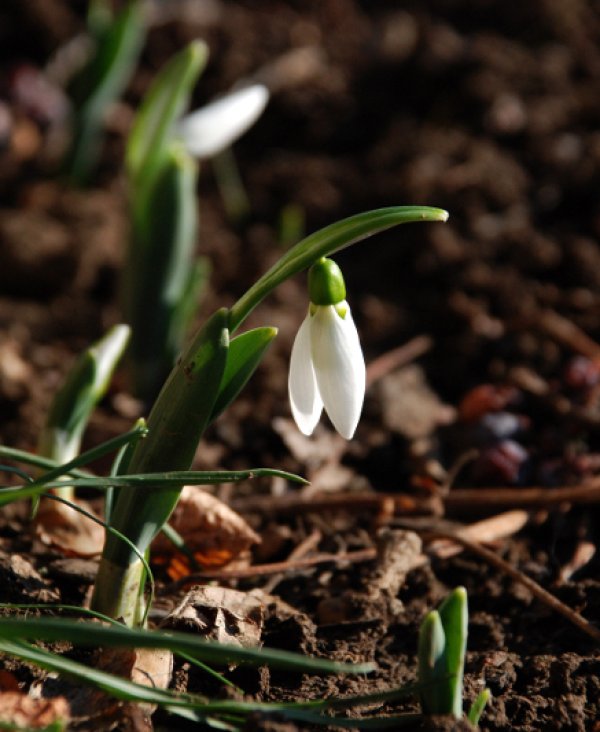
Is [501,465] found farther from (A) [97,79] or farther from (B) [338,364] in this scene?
(A) [97,79]

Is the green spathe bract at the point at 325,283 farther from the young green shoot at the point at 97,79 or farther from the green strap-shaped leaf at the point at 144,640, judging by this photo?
the young green shoot at the point at 97,79

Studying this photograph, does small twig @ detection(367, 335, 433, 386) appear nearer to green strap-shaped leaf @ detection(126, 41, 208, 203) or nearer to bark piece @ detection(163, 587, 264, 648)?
green strap-shaped leaf @ detection(126, 41, 208, 203)

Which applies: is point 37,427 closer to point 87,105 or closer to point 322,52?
point 87,105

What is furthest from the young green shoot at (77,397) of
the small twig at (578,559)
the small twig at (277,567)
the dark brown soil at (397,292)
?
the small twig at (578,559)

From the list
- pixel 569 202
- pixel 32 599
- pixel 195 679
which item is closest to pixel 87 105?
pixel 569 202

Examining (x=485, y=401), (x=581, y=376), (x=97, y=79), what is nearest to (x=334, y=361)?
(x=485, y=401)

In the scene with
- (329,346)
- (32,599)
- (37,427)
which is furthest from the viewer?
(37,427)
